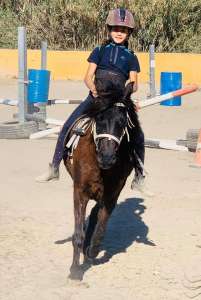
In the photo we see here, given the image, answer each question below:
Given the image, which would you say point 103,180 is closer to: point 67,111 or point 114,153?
point 114,153

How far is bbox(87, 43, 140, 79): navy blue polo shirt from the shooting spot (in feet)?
17.6

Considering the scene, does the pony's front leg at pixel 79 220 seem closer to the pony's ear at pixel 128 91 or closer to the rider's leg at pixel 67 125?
the rider's leg at pixel 67 125

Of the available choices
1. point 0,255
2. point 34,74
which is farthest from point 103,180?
point 34,74

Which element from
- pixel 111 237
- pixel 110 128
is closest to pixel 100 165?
pixel 110 128

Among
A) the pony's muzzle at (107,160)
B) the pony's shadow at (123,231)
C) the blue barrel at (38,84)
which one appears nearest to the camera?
the pony's muzzle at (107,160)

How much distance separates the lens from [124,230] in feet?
21.2

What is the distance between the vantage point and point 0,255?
5.52 metres

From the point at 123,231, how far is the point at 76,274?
1.50 m

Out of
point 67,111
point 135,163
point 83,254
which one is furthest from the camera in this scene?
point 67,111

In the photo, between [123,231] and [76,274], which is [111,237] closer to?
[123,231]

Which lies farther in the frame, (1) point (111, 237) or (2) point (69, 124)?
(1) point (111, 237)

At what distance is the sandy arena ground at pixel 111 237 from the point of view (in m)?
4.86

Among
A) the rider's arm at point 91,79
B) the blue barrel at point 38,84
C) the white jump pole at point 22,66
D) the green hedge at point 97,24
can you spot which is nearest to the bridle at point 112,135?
the rider's arm at point 91,79

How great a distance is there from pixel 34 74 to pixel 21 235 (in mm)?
6077
